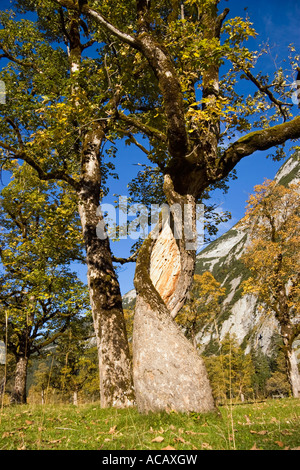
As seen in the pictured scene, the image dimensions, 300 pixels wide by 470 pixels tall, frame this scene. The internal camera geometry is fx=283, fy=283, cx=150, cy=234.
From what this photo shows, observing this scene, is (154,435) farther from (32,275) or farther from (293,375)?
(293,375)

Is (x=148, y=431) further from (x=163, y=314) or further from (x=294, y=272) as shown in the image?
(x=294, y=272)

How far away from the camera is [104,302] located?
7883mm

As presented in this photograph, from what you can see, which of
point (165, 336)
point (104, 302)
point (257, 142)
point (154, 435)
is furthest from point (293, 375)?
point (154, 435)

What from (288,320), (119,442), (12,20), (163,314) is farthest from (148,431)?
(288,320)

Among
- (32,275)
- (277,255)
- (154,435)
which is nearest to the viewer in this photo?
(154,435)

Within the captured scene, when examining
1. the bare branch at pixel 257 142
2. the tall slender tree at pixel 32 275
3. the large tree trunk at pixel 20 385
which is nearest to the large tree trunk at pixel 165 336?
the bare branch at pixel 257 142

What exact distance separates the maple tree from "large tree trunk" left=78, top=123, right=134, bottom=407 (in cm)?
1495

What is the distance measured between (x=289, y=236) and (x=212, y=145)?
1704cm

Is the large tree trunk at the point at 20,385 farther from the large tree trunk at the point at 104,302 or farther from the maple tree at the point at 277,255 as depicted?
the maple tree at the point at 277,255

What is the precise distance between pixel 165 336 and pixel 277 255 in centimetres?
1778

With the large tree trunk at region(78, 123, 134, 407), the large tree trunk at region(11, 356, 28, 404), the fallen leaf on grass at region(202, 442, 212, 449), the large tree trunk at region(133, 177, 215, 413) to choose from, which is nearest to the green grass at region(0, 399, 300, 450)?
the fallen leaf on grass at region(202, 442, 212, 449)

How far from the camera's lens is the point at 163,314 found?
Answer: 5648 mm

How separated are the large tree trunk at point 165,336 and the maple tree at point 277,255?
15554 mm

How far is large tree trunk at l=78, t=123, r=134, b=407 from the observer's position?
6969mm
